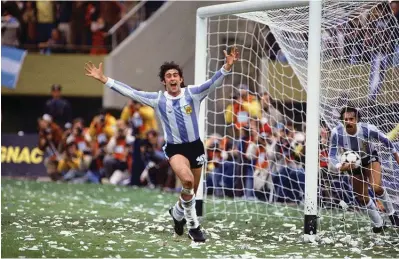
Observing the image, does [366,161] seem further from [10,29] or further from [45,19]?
[10,29]

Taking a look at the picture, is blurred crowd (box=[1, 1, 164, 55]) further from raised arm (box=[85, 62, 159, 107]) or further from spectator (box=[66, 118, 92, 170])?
raised arm (box=[85, 62, 159, 107])

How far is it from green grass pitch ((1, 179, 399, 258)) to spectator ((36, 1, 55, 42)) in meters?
9.13

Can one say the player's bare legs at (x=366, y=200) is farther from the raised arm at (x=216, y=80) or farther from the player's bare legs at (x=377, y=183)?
the raised arm at (x=216, y=80)

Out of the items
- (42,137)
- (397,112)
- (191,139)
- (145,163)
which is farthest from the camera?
(42,137)

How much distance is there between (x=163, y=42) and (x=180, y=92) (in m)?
13.2

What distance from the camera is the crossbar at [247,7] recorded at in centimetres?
1081

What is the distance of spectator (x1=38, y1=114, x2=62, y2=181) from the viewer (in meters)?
20.5

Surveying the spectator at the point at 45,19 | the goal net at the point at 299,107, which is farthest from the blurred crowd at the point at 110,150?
the spectator at the point at 45,19

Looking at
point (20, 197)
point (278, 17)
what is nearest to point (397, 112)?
point (278, 17)

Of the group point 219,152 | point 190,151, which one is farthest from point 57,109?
point 190,151

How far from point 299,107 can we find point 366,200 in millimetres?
4723

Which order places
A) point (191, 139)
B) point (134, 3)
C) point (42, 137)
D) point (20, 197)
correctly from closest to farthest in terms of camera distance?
1. point (191, 139)
2. point (20, 197)
3. point (42, 137)
4. point (134, 3)

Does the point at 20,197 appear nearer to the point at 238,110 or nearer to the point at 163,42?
the point at 238,110

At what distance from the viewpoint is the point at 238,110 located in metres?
15.6
